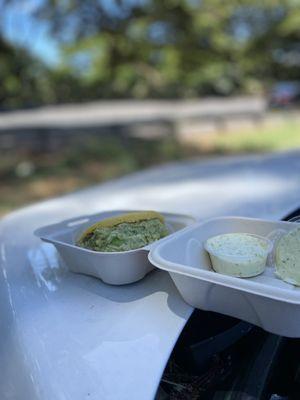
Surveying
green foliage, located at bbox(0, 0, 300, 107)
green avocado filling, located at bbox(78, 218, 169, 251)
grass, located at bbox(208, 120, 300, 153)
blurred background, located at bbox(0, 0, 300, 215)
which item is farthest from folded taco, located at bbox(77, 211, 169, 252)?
grass, located at bbox(208, 120, 300, 153)

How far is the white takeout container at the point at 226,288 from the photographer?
75 cm

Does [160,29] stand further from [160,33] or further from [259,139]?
[259,139]

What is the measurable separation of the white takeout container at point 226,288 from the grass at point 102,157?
3726 mm

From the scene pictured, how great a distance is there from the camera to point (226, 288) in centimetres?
79

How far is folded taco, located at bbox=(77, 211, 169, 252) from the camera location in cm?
100

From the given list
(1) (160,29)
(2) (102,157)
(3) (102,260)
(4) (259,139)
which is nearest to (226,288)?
(3) (102,260)

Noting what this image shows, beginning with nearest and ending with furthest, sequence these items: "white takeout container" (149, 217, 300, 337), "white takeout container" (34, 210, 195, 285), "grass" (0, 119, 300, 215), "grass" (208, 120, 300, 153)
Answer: "white takeout container" (149, 217, 300, 337) → "white takeout container" (34, 210, 195, 285) → "grass" (0, 119, 300, 215) → "grass" (208, 120, 300, 153)

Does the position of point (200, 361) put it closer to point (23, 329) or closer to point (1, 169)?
point (23, 329)

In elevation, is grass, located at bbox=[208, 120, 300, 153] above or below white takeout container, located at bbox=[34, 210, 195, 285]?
below

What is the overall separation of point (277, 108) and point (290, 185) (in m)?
15.3

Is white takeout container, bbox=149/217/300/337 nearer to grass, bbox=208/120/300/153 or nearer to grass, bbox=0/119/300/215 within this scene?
grass, bbox=0/119/300/215

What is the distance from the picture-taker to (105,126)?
34.7ft

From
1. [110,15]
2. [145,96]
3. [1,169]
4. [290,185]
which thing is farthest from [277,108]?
[290,185]

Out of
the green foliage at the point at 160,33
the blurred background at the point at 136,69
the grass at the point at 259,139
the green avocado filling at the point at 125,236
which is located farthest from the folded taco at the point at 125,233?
the grass at the point at 259,139
